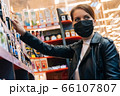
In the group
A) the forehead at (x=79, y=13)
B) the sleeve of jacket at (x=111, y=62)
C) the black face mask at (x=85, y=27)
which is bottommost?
the sleeve of jacket at (x=111, y=62)

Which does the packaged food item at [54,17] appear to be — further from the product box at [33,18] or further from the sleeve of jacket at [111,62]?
the sleeve of jacket at [111,62]

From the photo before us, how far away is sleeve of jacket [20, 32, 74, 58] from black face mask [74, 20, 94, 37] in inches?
7.2

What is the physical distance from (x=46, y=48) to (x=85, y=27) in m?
0.38

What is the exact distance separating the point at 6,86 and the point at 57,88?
31 centimetres

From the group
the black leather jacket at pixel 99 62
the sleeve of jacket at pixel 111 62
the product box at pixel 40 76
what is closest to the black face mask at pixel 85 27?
the black leather jacket at pixel 99 62

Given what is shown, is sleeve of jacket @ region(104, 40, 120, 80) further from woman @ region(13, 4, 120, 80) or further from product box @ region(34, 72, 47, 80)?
product box @ region(34, 72, 47, 80)

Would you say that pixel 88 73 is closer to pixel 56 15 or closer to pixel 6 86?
pixel 6 86

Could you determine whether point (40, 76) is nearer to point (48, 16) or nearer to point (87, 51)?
point (48, 16)

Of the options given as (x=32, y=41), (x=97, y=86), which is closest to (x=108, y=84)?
(x=97, y=86)

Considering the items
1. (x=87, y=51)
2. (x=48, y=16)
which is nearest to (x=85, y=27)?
(x=87, y=51)

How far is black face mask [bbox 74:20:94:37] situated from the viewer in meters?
1.70

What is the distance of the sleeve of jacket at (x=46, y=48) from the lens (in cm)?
166

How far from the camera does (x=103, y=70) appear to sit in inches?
58.9

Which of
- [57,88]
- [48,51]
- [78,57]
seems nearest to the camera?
[57,88]
